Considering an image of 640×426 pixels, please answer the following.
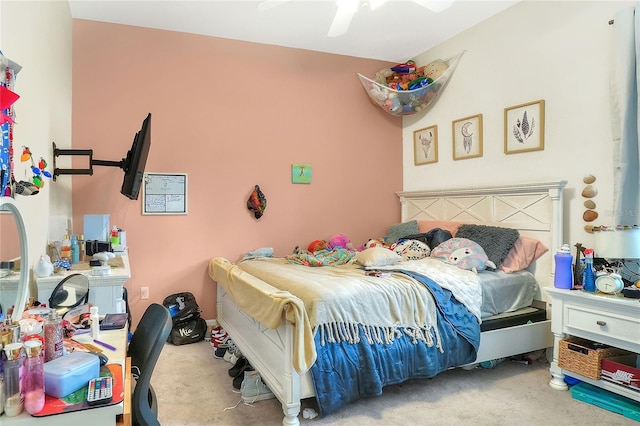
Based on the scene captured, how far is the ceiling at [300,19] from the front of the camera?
3.37 metres

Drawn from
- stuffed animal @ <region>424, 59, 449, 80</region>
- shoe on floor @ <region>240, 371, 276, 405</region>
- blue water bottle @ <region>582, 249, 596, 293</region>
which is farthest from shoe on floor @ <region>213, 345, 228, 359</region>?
stuffed animal @ <region>424, 59, 449, 80</region>

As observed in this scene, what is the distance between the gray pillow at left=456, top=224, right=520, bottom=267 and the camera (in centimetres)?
319

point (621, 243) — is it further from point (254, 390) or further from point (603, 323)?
point (254, 390)

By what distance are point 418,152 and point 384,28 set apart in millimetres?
1340

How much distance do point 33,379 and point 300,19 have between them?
3397 millimetres

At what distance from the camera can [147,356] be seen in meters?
1.40

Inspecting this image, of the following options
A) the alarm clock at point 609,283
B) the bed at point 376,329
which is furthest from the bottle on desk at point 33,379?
the alarm clock at point 609,283

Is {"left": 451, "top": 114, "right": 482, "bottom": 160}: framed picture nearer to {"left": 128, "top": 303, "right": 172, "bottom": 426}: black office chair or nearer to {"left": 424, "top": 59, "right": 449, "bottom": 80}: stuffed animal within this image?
{"left": 424, "top": 59, "right": 449, "bottom": 80}: stuffed animal

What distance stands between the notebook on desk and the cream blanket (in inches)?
29.4

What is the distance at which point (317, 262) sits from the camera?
11.3 feet

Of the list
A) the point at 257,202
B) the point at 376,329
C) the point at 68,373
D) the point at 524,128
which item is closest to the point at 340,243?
the point at 257,202

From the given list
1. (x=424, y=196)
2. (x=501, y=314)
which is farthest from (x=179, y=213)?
(x=501, y=314)

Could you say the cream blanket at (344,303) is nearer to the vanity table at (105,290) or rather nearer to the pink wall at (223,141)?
the vanity table at (105,290)

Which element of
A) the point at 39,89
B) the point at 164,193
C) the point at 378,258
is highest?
the point at 39,89
